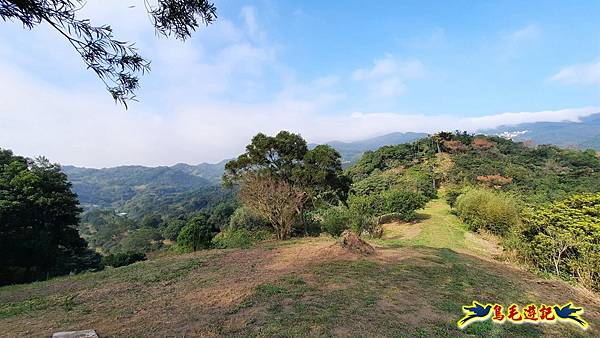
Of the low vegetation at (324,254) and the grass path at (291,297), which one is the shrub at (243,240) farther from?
the grass path at (291,297)

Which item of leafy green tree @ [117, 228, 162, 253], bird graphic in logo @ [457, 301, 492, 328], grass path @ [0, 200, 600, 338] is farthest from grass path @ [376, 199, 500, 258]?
leafy green tree @ [117, 228, 162, 253]

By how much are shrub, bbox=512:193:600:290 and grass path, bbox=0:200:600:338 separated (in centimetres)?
68

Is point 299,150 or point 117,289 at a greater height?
point 299,150

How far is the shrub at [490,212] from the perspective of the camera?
16203 mm

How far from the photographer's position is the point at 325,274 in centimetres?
721

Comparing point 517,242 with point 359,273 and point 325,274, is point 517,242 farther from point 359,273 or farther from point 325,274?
point 325,274

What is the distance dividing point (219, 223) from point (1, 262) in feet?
96.7

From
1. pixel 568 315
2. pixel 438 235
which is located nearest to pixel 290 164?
pixel 438 235

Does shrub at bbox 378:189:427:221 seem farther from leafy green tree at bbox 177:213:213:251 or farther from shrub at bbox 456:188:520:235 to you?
leafy green tree at bbox 177:213:213:251

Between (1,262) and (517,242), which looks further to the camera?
(1,262)

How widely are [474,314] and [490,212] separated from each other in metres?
13.8

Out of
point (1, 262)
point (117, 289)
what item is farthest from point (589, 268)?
point (1, 262)

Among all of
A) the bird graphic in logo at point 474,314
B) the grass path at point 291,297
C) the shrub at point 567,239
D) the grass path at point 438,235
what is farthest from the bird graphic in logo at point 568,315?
the grass path at point 438,235

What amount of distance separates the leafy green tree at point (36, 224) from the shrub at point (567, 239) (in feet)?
60.7
